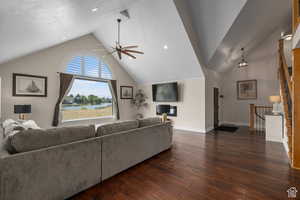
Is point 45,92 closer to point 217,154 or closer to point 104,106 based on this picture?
point 104,106

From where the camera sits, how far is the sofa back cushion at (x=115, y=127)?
2139mm

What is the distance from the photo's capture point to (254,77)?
20.9ft

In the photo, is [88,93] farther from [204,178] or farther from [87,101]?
[204,178]

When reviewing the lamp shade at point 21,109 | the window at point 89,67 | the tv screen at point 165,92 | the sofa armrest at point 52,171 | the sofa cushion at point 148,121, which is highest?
the window at point 89,67

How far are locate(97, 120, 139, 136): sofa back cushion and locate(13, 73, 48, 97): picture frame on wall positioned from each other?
3.73m

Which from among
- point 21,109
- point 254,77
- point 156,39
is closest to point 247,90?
point 254,77

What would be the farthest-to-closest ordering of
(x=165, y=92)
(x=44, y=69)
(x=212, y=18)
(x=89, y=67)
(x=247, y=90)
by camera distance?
(x=247, y=90) < (x=165, y=92) < (x=89, y=67) < (x=44, y=69) < (x=212, y=18)

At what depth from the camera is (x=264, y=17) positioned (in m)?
4.18

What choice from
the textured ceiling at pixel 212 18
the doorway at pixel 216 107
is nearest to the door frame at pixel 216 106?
the doorway at pixel 216 107

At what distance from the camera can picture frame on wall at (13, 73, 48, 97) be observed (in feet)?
13.2

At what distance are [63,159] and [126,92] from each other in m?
5.61

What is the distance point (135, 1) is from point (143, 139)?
3896mm

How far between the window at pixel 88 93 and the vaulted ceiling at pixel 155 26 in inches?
41.9

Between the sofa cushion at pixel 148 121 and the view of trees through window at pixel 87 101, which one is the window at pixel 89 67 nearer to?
the view of trees through window at pixel 87 101
